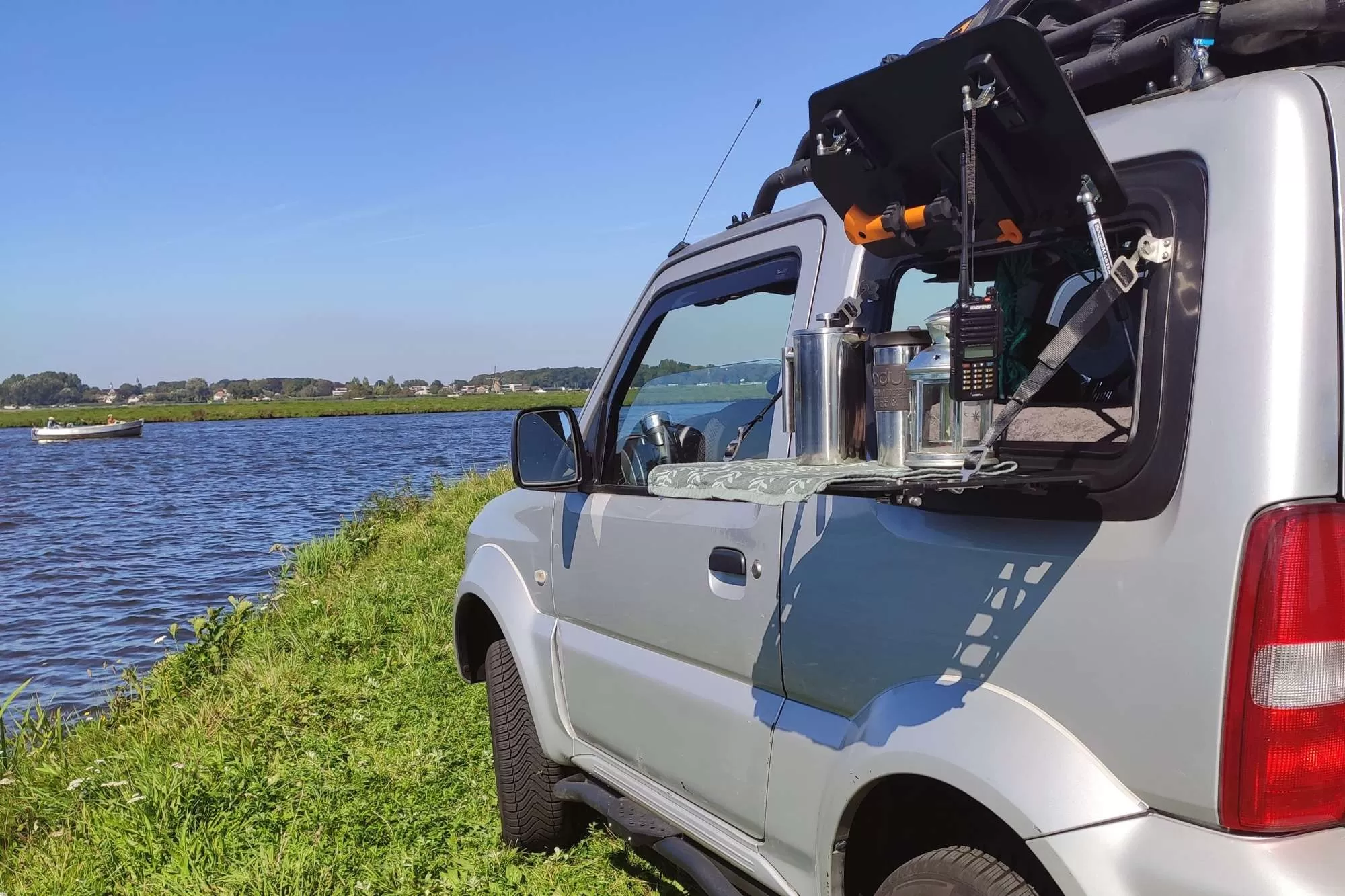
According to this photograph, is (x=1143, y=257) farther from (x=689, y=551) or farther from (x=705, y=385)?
(x=705, y=385)

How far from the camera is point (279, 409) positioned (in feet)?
388

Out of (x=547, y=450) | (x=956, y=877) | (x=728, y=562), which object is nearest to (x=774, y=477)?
(x=728, y=562)

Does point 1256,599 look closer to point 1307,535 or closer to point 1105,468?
point 1307,535

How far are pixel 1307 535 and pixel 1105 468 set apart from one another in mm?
311

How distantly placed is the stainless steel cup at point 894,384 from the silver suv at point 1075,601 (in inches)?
5.2

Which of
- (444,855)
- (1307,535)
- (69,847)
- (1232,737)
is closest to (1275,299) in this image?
Result: (1307,535)

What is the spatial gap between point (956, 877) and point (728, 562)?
0.94m

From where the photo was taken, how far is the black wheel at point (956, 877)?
1844mm

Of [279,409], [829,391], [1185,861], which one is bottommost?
[1185,861]

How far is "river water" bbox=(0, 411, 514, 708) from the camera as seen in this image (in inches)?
439

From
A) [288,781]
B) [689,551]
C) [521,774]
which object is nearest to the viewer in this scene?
[689,551]

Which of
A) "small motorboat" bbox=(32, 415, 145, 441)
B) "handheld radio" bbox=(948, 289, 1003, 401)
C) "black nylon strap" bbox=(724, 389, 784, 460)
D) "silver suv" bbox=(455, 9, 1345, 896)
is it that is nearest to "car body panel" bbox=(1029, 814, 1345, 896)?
"silver suv" bbox=(455, 9, 1345, 896)

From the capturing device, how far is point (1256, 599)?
1509 mm

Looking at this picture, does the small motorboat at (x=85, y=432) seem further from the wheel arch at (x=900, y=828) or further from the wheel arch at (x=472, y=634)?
the wheel arch at (x=900, y=828)
